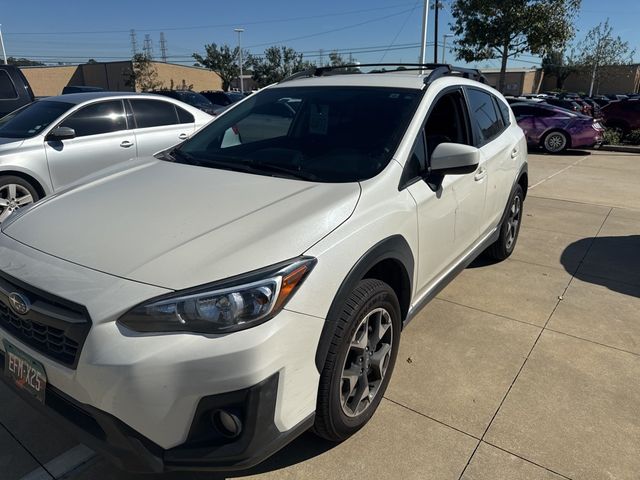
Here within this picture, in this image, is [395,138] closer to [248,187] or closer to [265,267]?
[248,187]

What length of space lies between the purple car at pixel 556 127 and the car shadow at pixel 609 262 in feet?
29.3

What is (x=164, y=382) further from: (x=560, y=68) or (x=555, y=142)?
(x=560, y=68)

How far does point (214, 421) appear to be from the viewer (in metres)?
1.78

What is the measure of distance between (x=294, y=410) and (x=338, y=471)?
0.60 m

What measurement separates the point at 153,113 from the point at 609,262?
19.6 ft

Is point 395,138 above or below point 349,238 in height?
above

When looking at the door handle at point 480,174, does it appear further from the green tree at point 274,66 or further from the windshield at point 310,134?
the green tree at point 274,66

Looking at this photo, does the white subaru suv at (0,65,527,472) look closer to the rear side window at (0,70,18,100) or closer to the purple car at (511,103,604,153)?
the rear side window at (0,70,18,100)

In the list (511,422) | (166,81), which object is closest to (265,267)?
(511,422)

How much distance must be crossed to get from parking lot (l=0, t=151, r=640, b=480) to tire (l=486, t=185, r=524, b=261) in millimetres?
154

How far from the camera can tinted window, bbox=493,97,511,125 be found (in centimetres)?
459

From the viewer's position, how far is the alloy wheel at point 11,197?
18.3ft

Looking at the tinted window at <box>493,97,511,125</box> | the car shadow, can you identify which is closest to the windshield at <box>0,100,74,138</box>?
the tinted window at <box>493,97,511,125</box>

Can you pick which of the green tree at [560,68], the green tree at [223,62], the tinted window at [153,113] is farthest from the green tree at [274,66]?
the tinted window at [153,113]
